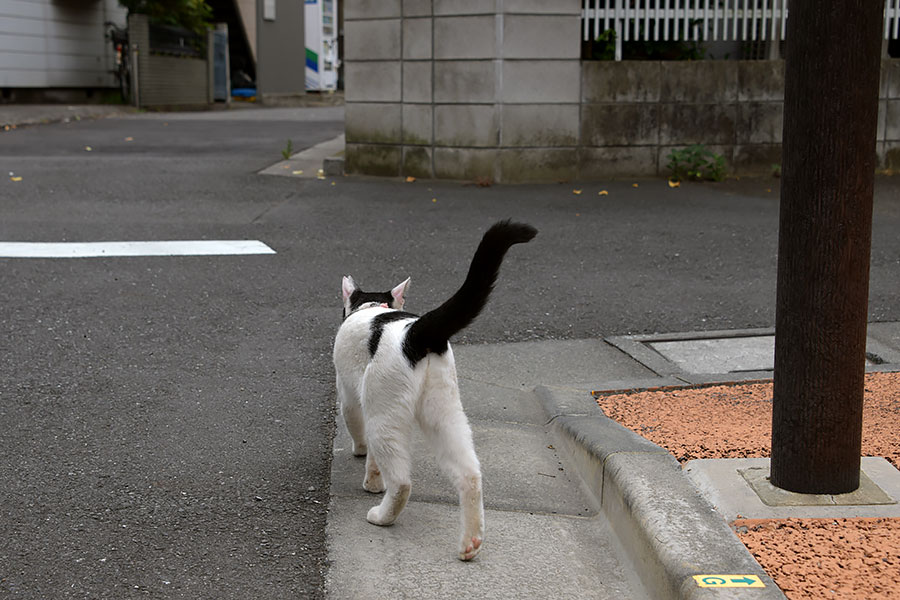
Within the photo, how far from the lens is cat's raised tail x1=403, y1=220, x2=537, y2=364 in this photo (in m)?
2.69

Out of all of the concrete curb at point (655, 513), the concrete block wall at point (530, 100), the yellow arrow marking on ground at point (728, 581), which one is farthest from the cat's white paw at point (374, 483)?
the concrete block wall at point (530, 100)

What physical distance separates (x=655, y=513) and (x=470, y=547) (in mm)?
546

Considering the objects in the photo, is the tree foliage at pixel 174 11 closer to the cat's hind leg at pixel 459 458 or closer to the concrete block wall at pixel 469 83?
the concrete block wall at pixel 469 83

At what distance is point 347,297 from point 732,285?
3482 mm

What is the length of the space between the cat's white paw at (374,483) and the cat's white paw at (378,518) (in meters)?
0.20

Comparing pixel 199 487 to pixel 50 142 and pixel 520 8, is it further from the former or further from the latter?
pixel 50 142

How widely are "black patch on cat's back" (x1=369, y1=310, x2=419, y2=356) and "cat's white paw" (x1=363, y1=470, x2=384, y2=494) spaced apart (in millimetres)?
463

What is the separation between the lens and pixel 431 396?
2873mm

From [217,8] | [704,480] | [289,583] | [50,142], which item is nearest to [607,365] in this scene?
[704,480]

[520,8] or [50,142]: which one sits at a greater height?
[520,8]

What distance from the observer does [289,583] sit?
267cm

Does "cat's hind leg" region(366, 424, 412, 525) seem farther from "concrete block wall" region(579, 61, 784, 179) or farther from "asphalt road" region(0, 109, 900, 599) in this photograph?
"concrete block wall" region(579, 61, 784, 179)

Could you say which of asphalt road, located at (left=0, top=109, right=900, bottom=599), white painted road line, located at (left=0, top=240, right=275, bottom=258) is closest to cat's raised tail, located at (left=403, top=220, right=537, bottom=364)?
asphalt road, located at (left=0, top=109, right=900, bottom=599)

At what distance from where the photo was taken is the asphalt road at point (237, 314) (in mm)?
2914
